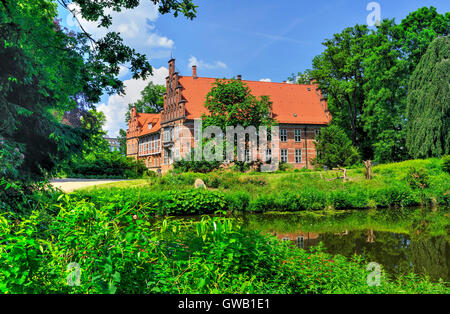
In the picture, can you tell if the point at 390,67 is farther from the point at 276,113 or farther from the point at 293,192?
the point at 293,192

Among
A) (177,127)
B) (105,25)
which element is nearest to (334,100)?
(177,127)

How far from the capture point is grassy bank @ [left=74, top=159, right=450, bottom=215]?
1401 centimetres

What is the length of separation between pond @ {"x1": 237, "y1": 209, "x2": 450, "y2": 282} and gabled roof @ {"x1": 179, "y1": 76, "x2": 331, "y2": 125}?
23.0 m

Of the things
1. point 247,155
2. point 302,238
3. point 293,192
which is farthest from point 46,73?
point 247,155

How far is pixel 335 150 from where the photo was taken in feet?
90.8

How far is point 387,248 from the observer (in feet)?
26.5

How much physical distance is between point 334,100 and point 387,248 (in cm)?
3443

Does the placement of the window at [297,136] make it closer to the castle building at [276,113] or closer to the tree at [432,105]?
the castle building at [276,113]

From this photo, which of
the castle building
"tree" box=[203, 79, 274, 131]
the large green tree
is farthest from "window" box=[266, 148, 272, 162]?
the large green tree

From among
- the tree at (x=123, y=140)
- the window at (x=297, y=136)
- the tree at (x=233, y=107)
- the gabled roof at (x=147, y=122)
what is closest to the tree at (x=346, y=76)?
the window at (x=297, y=136)

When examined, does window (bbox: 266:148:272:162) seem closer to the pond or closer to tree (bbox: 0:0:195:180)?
the pond

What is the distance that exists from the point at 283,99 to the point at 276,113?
3009 millimetres

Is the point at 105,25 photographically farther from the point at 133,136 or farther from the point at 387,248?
the point at 133,136

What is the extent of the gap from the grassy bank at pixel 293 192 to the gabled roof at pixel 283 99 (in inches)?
594
